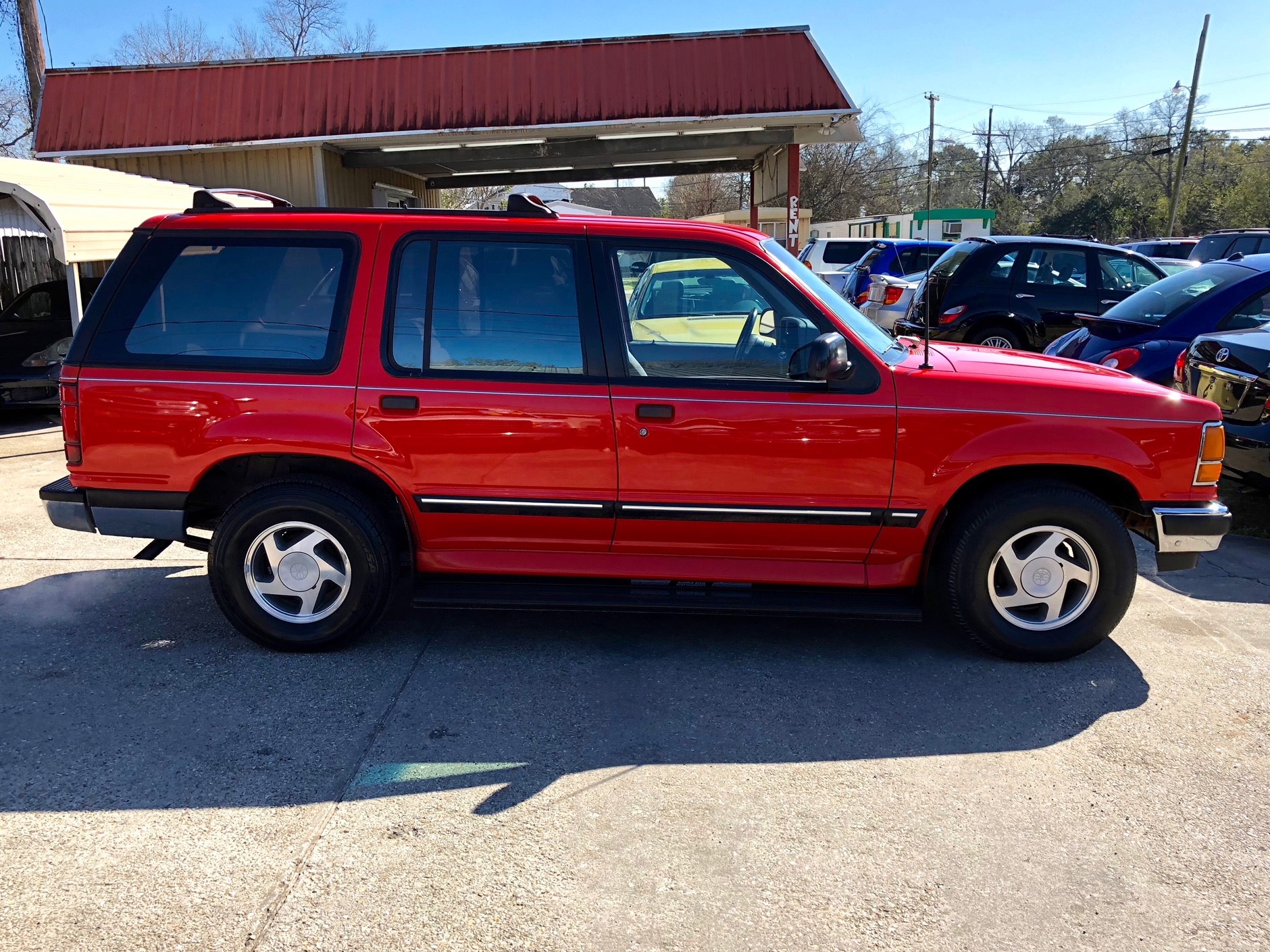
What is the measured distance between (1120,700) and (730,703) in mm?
1663

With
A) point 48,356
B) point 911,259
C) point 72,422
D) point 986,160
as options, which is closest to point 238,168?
point 48,356

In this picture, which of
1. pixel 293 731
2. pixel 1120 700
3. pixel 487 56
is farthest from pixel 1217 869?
pixel 487 56

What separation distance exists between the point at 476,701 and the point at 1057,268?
32.8 feet

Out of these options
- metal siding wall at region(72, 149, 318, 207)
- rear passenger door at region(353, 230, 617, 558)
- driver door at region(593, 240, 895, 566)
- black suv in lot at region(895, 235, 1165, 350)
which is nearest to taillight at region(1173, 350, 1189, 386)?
black suv in lot at region(895, 235, 1165, 350)

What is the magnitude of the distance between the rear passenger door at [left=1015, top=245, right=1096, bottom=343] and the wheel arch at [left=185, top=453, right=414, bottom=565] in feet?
29.6

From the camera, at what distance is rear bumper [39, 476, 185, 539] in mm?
4453

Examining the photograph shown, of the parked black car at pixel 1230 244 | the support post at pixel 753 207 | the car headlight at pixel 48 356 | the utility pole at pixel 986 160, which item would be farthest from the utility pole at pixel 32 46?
the utility pole at pixel 986 160

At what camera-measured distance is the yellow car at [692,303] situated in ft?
14.2

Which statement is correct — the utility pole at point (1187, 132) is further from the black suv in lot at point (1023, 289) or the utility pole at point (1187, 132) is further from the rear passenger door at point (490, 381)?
the rear passenger door at point (490, 381)

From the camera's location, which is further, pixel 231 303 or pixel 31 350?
pixel 31 350

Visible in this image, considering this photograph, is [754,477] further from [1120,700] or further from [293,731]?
[293,731]

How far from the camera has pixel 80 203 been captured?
1021 centimetres

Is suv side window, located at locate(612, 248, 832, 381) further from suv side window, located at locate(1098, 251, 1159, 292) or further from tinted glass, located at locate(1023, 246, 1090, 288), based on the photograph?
suv side window, located at locate(1098, 251, 1159, 292)

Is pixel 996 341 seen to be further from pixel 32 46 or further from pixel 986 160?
pixel 986 160
